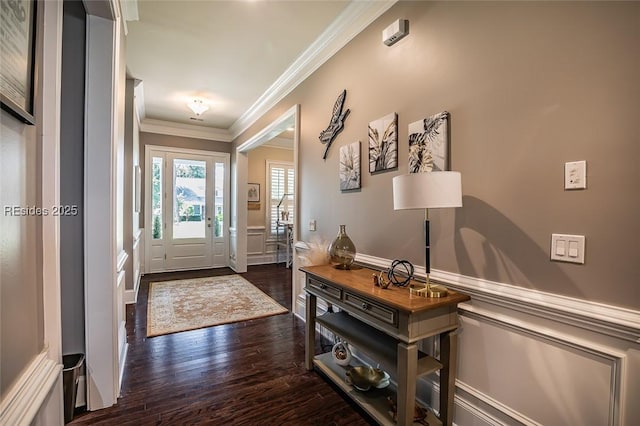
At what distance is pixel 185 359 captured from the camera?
2.55 metres

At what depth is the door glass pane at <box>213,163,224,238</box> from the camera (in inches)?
242

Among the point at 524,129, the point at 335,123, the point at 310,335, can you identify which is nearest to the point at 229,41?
the point at 335,123

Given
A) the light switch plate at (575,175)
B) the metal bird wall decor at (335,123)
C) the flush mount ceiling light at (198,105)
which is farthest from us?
the flush mount ceiling light at (198,105)

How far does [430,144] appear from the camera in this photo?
187cm

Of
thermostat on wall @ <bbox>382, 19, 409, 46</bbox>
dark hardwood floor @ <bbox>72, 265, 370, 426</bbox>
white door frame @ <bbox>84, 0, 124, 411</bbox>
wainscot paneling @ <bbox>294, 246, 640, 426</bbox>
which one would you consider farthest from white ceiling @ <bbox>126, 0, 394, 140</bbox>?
dark hardwood floor @ <bbox>72, 265, 370, 426</bbox>

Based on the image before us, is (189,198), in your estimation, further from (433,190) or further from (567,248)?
(567,248)

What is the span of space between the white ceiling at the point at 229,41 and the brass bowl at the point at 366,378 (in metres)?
2.61

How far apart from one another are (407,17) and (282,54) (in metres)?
1.49

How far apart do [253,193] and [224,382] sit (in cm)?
454

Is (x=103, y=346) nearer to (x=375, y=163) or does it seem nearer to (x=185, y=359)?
(x=185, y=359)

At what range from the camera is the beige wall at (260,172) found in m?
6.39

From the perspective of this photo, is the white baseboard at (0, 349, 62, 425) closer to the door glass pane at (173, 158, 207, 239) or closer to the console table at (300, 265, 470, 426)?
the console table at (300, 265, 470, 426)

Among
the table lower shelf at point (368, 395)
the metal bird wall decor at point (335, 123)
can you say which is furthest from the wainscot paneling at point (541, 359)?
the metal bird wall decor at point (335, 123)

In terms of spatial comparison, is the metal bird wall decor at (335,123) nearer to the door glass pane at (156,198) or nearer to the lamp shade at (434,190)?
the lamp shade at (434,190)
